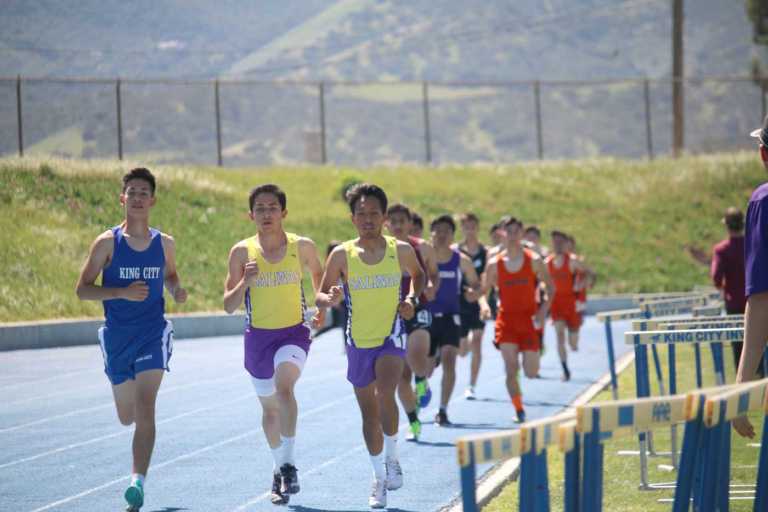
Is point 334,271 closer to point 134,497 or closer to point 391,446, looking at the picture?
point 391,446

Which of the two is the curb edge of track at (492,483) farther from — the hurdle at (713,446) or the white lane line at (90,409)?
the white lane line at (90,409)

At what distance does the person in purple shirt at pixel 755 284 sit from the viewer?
5.84m

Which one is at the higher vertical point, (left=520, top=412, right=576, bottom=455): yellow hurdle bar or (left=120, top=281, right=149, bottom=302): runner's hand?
(left=120, top=281, right=149, bottom=302): runner's hand

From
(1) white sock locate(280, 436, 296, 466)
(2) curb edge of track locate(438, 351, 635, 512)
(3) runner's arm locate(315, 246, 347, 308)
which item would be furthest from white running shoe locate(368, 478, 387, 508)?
(3) runner's arm locate(315, 246, 347, 308)

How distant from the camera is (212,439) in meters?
13.2

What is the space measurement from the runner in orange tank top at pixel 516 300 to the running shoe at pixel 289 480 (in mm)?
5089

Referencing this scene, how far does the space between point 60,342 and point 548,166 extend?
27.8 m

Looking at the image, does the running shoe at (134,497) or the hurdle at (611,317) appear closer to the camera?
the running shoe at (134,497)

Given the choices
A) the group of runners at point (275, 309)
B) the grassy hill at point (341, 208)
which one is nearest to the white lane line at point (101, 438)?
the group of runners at point (275, 309)

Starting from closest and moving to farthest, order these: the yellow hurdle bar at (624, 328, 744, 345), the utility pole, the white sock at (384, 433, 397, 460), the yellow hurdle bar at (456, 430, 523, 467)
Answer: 1. the yellow hurdle bar at (456, 430, 523, 467)
2. the yellow hurdle bar at (624, 328, 744, 345)
3. the white sock at (384, 433, 397, 460)
4. the utility pole

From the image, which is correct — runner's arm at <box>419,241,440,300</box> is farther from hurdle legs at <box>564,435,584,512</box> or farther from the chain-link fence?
the chain-link fence

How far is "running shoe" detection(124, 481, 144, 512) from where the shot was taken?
8.54m

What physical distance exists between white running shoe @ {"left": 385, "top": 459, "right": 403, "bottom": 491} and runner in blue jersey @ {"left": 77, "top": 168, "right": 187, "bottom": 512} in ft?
5.43

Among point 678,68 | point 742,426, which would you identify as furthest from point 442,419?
point 678,68
